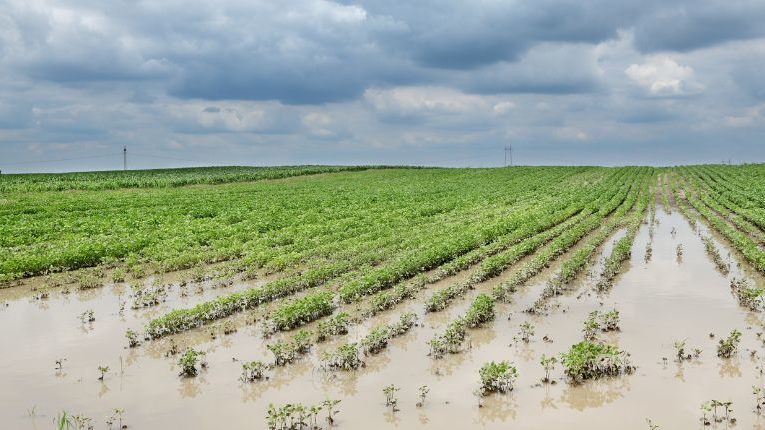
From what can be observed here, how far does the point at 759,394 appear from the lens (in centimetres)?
934

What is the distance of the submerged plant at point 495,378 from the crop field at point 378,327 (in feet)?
0.10

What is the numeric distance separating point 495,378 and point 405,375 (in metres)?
1.57

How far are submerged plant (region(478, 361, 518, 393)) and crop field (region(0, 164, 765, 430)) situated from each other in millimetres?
31

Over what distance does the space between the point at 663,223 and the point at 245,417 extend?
27784 millimetres

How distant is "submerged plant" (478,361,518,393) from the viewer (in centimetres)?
945

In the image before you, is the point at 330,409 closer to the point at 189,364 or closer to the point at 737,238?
the point at 189,364

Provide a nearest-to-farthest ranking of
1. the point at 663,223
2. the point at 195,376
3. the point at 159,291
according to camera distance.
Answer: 1. the point at 195,376
2. the point at 159,291
3. the point at 663,223

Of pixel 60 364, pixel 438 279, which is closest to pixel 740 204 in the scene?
pixel 438 279

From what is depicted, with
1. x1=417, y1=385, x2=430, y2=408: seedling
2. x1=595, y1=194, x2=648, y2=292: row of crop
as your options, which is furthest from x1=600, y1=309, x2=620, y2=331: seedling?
x1=417, y1=385, x2=430, y2=408: seedling

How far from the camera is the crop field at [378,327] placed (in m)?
9.08

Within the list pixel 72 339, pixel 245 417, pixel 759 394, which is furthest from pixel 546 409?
pixel 72 339

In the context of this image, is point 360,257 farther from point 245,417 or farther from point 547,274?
point 245,417

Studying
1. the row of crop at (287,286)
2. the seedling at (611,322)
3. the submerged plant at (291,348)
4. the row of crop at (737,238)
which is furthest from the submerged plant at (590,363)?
the row of crop at (737,238)

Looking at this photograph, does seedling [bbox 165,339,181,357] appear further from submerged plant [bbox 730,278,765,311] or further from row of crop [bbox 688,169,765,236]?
row of crop [bbox 688,169,765,236]
